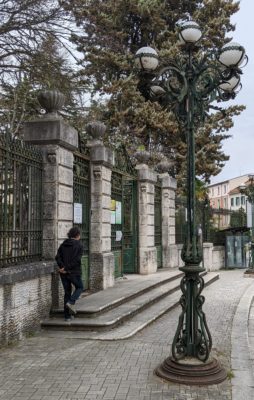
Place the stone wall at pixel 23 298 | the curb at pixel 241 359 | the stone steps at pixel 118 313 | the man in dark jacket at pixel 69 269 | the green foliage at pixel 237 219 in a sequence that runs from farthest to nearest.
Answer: the green foliage at pixel 237 219, the man in dark jacket at pixel 69 269, the stone steps at pixel 118 313, the stone wall at pixel 23 298, the curb at pixel 241 359

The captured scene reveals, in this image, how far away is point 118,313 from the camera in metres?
9.56

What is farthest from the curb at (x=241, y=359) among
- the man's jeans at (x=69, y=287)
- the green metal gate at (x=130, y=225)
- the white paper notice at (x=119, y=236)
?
the green metal gate at (x=130, y=225)

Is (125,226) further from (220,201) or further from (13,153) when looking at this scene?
(220,201)

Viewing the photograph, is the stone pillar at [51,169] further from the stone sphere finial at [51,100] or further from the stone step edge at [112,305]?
the stone step edge at [112,305]

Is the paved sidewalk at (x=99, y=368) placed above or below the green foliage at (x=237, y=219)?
below

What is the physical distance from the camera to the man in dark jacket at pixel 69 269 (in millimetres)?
8930

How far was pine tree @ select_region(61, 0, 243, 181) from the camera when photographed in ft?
79.0

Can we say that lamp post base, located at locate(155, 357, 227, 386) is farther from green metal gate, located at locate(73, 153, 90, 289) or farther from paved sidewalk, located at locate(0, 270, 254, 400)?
green metal gate, located at locate(73, 153, 90, 289)

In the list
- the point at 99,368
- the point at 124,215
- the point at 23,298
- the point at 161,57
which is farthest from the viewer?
the point at 161,57

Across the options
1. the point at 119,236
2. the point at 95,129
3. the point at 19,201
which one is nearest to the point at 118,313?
the point at 19,201

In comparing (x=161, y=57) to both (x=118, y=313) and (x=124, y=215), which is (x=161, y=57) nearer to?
(x=124, y=215)

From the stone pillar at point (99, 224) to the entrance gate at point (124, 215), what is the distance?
1.59 m

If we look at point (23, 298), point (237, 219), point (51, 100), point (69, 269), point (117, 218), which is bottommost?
point (23, 298)

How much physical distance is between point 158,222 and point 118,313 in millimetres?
9702
